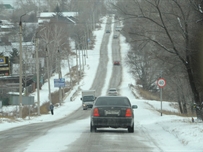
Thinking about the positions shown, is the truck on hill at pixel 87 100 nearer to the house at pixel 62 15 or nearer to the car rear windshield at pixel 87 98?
the car rear windshield at pixel 87 98

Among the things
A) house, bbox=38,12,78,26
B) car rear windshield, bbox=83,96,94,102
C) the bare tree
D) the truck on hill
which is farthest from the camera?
house, bbox=38,12,78,26

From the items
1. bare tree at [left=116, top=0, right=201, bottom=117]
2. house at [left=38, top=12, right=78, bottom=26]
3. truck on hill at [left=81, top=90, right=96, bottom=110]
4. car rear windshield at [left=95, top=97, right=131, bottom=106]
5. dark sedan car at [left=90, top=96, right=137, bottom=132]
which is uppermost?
house at [left=38, top=12, right=78, bottom=26]

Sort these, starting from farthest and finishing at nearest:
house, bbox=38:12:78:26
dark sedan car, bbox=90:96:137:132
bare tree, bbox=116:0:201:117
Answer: house, bbox=38:12:78:26
bare tree, bbox=116:0:201:117
dark sedan car, bbox=90:96:137:132

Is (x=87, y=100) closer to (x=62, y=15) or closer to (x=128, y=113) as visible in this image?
(x=128, y=113)

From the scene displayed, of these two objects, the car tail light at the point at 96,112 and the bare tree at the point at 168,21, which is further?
the bare tree at the point at 168,21

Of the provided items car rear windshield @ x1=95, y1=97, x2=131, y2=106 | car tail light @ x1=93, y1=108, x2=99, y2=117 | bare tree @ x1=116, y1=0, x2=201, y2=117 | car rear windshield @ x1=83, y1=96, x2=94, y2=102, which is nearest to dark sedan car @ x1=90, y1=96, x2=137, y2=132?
car tail light @ x1=93, y1=108, x2=99, y2=117

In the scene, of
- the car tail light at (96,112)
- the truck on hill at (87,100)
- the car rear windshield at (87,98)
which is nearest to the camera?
the car tail light at (96,112)

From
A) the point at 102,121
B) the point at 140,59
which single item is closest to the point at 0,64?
the point at 102,121

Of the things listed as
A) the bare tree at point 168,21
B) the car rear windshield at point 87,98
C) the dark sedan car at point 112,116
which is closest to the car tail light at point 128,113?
the dark sedan car at point 112,116

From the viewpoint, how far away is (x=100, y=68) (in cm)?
11525

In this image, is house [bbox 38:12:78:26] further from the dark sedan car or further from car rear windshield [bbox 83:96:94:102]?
the dark sedan car

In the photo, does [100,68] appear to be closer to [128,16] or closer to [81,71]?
[81,71]

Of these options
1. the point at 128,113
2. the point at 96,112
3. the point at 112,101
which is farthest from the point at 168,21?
the point at 96,112

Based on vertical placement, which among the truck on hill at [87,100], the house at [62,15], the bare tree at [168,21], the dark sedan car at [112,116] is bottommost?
the truck on hill at [87,100]
